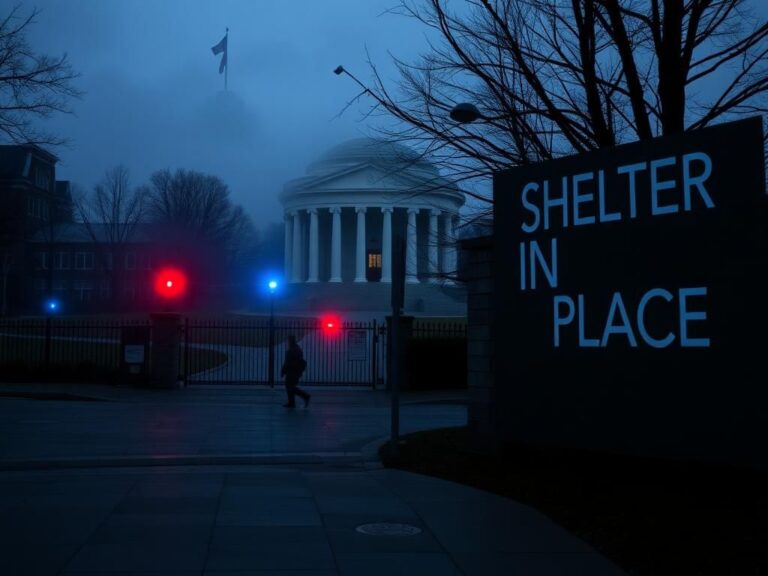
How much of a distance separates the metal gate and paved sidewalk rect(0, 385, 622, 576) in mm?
12560

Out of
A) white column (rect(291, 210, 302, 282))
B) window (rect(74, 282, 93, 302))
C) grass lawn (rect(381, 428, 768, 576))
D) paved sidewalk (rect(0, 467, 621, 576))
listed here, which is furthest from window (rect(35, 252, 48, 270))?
grass lawn (rect(381, 428, 768, 576))

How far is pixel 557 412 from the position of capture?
9.68 m

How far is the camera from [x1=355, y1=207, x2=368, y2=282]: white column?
69688mm

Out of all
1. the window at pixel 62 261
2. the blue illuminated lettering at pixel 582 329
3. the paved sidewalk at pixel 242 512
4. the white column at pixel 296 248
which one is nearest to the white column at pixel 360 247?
the white column at pixel 296 248

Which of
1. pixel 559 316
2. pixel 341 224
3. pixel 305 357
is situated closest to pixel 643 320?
pixel 559 316

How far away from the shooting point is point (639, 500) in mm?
8359

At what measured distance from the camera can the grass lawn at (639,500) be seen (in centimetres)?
652

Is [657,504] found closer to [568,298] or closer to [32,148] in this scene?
[568,298]

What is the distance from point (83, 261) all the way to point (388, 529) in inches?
3158

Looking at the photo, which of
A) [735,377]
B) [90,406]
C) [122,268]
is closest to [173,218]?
[122,268]

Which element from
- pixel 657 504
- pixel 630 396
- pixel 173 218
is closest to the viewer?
pixel 657 504

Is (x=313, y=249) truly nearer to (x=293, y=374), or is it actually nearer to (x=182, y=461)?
(x=293, y=374)

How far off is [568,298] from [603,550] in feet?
10.8

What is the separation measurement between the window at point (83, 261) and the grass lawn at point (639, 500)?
75.7 meters
